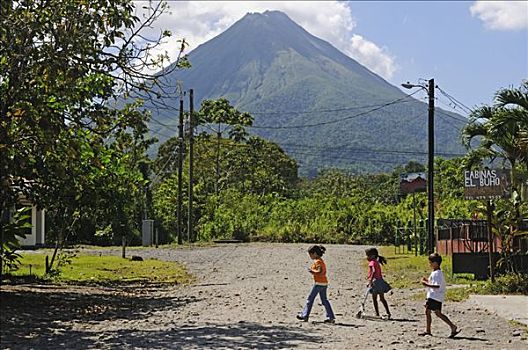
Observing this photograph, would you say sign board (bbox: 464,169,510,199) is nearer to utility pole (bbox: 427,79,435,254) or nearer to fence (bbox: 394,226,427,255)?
utility pole (bbox: 427,79,435,254)

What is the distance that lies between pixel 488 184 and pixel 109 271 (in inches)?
490

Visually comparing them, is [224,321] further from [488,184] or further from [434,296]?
[488,184]

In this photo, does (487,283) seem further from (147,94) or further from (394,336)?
(147,94)

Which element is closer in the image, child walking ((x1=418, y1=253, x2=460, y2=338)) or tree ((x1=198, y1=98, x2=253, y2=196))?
child walking ((x1=418, y1=253, x2=460, y2=338))

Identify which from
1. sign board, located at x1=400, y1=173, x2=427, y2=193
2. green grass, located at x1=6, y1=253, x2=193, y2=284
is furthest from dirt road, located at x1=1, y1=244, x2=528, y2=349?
sign board, located at x1=400, y1=173, x2=427, y2=193

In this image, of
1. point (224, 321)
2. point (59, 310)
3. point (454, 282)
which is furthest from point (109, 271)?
point (224, 321)

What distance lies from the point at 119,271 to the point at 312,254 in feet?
44.6

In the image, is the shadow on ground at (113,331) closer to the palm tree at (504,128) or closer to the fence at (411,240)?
the palm tree at (504,128)

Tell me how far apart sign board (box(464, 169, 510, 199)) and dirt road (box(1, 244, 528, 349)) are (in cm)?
687

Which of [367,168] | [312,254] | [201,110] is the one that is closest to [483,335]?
[312,254]

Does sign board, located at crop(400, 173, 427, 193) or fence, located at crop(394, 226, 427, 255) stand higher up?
sign board, located at crop(400, 173, 427, 193)

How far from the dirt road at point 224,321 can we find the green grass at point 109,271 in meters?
2.52

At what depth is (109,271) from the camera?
25672 millimetres

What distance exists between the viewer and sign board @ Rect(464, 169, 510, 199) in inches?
1020
